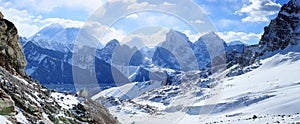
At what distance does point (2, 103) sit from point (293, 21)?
133m

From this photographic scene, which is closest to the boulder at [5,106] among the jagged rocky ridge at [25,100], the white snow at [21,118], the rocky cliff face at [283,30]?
the jagged rocky ridge at [25,100]

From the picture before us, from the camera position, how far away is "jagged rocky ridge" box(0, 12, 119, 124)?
747 inches

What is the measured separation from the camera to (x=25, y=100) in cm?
2184

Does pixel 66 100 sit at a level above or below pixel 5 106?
below

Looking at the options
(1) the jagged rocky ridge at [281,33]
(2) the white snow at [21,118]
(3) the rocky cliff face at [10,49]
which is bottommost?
(2) the white snow at [21,118]

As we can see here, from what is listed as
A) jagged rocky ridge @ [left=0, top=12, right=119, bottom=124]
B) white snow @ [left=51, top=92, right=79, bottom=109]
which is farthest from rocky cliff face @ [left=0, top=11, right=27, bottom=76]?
white snow @ [left=51, top=92, right=79, bottom=109]

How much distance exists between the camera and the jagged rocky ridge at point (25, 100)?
62.2 ft

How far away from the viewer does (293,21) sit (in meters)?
136

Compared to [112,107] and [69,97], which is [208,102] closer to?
[112,107]

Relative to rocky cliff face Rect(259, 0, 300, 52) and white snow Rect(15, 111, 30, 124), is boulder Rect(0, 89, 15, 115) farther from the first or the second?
rocky cliff face Rect(259, 0, 300, 52)

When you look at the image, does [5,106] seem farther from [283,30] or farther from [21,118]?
[283,30]

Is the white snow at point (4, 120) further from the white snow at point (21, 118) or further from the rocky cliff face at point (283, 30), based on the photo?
the rocky cliff face at point (283, 30)

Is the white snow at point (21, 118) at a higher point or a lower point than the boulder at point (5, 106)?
lower

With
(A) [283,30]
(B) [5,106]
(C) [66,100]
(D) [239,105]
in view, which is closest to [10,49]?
(C) [66,100]
